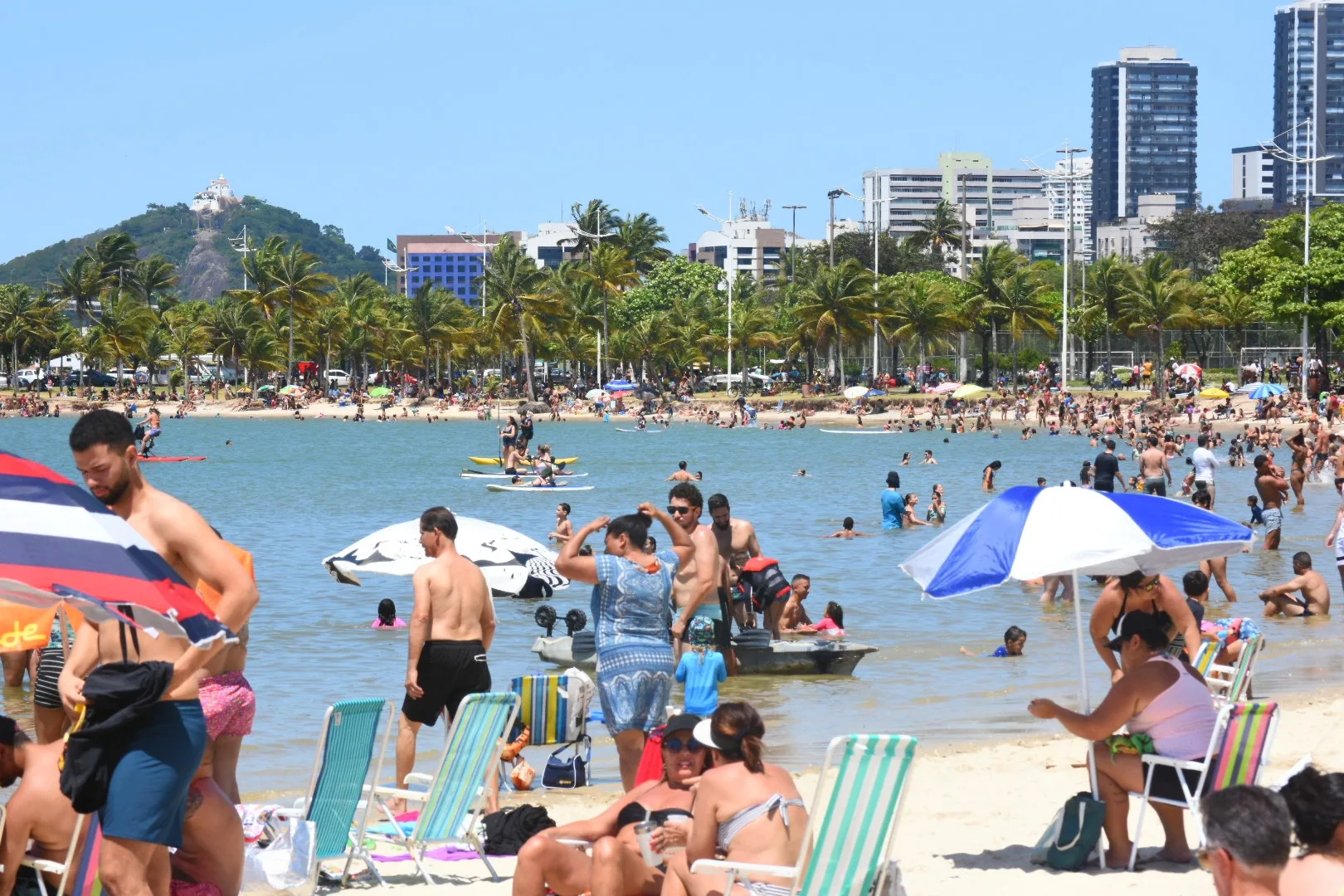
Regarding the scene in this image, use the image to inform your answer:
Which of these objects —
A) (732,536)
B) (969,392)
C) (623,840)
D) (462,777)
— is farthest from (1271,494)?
(969,392)

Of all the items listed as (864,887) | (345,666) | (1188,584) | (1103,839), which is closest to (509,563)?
(345,666)

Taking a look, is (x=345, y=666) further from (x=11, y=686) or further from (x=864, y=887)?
(x=864, y=887)

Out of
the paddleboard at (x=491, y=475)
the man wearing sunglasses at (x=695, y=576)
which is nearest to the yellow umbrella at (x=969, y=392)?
the paddleboard at (x=491, y=475)

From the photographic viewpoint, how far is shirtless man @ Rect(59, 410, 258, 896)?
174 inches

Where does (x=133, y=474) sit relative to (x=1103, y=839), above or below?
above

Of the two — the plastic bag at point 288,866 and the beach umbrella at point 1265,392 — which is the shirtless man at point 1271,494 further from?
the beach umbrella at point 1265,392

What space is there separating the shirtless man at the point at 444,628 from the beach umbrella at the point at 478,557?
4422 millimetres

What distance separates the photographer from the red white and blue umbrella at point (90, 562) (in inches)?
165

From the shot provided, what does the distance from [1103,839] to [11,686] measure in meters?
8.55

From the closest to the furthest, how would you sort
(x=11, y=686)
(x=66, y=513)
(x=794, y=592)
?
(x=66, y=513), (x=11, y=686), (x=794, y=592)

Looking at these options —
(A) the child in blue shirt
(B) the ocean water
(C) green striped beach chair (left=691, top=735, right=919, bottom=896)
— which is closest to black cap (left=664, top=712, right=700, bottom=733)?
(C) green striped beach chair (left=691, top=735, right=919, bottom=896)

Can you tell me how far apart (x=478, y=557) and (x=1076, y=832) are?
6.94m

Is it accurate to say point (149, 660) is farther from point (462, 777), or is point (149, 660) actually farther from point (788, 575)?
point (788, 575)

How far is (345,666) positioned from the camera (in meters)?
14.6
